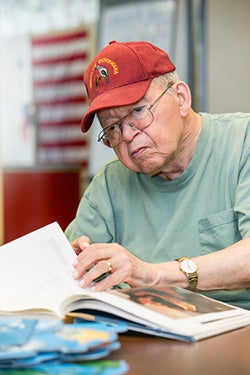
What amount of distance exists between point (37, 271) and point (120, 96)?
1.50 ft

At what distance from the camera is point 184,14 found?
4020 millimetres

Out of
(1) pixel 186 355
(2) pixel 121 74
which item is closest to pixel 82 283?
(1) pixel 186 355

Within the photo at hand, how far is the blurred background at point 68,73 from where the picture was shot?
3.96 m

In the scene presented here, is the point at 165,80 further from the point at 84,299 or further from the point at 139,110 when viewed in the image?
the point at 84,299

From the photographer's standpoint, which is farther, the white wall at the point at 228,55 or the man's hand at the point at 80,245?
the white wall at the point at 228,55

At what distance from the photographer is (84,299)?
4.29 feet

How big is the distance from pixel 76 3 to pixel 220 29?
6.20 feet

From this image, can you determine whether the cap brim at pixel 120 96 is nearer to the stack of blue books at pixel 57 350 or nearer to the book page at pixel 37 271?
the book page at pixel 37 271

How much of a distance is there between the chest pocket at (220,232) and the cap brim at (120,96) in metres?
0.37

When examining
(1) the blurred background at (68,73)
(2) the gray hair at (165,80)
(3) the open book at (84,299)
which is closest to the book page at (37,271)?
(3) the open book at (84,299)

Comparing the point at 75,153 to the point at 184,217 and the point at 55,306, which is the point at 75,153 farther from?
the point at 55,306

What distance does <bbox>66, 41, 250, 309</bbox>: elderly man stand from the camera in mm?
1641

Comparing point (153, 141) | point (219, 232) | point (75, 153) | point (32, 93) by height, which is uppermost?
point (153, 141)

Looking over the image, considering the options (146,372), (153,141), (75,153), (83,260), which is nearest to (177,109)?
(153,141)
